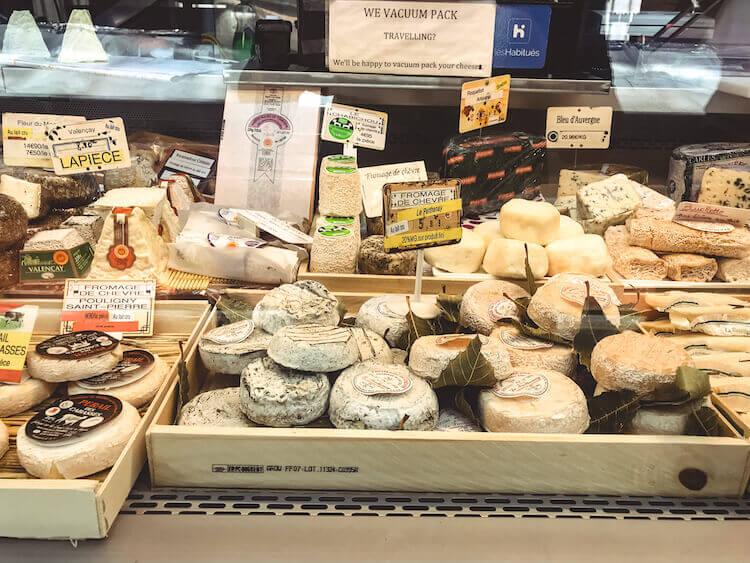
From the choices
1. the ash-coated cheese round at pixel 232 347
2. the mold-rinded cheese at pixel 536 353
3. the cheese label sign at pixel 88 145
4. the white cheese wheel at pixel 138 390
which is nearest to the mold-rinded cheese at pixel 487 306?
the mold-rinded cheese at pixel 536 353

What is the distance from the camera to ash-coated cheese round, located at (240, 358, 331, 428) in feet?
3.43

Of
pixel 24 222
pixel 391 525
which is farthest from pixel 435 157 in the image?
pixel 391 525

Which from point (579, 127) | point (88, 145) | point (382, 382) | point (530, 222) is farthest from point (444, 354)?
point (88, 145)

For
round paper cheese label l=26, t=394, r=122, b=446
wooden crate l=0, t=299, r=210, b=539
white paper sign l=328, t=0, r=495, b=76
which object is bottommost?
wooden crate l=0, t=299, r=210, b=539

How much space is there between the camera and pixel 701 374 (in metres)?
1.05

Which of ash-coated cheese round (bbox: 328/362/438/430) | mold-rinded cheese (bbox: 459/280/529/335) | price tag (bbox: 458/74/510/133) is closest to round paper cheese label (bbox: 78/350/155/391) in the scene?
ash-coated cheese round (bbox: 328/362/438/430)

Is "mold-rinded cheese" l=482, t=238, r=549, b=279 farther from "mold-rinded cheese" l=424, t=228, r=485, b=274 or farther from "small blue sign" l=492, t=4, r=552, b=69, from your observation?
→ "small blue sign" l=492, t=4, r=552, b=69

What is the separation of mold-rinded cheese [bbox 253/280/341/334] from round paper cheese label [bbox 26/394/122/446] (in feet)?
1.03

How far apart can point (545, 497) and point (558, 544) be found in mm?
103

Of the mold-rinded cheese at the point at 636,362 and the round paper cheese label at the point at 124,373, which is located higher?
the mold-rinded cheese at the point at 636,362

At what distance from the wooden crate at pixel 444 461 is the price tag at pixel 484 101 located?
3.65 feet

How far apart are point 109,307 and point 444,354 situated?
2.74 ft

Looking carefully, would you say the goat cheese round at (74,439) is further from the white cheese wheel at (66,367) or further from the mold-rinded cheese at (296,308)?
the mold-rinded cheese at (296,308)

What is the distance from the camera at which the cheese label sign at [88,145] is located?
5.96 feet
